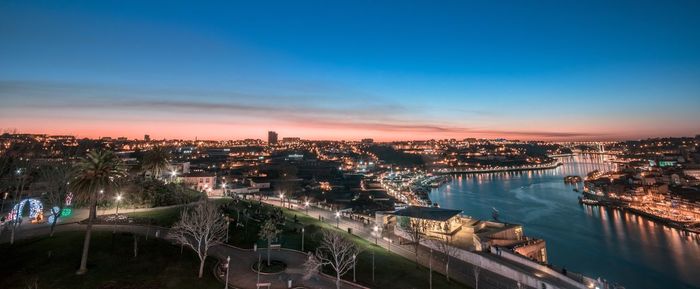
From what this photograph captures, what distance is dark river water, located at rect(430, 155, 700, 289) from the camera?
1788 inches

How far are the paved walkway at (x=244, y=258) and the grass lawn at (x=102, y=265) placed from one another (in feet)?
5.60

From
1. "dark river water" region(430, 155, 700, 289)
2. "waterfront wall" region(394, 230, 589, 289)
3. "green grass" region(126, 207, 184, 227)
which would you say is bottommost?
"dark river water" region(430, 155, 700, 289)

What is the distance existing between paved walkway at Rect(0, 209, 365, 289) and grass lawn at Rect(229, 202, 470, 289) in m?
1.62

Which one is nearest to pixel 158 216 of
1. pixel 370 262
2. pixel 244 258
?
pixel 244 258

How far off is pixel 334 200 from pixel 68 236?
56.4 m

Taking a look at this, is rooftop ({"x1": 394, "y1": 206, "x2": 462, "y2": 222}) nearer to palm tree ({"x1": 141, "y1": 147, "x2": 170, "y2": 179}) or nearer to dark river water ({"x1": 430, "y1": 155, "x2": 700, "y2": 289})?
dark river water ({"x1": 430, "y1": 155, "x2": 700, "y2": 289})

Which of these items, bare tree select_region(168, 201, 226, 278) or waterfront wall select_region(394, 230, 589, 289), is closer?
bare tree select_region(168, 201, 226, 278)

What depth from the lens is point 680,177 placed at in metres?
108

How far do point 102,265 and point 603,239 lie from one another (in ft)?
238

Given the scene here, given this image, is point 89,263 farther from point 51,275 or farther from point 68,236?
point 68,236

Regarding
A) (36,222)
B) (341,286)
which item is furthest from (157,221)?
(341,286)

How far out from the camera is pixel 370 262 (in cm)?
2972

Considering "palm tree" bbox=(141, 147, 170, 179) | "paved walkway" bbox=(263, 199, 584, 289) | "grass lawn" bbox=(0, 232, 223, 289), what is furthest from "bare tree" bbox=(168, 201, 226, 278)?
"palm tree" bbox=(141, 147, 170, 179)

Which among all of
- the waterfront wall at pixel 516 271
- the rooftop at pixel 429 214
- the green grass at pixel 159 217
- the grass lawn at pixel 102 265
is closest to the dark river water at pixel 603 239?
the rooftop at pixel 429 214
